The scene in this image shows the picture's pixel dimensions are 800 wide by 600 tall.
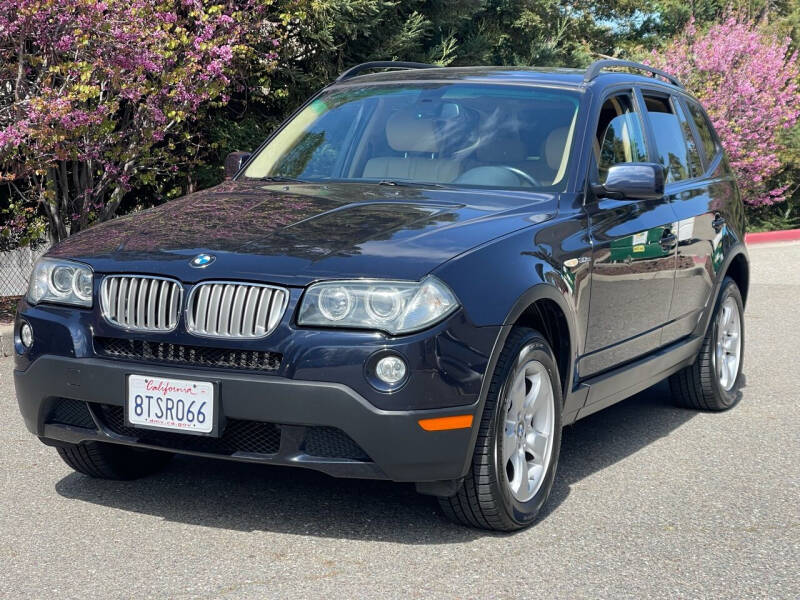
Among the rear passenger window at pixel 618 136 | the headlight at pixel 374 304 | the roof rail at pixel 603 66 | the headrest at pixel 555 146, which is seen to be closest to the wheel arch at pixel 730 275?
the rear passenger window at pixel 618 136

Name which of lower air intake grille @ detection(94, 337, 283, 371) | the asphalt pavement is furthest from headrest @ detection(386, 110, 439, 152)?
lower air intake grille @ detection(94, 337, 283, 371)

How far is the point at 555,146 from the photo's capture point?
541cm

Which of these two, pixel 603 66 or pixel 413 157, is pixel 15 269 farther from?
pixel 603 66

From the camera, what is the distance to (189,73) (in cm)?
1049

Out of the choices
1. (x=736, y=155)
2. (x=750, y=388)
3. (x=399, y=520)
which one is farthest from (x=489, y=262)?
(x=736, y=155)

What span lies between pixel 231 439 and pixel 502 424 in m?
0.96

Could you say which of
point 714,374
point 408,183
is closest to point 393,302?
point 408,183

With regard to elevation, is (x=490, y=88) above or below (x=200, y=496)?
above

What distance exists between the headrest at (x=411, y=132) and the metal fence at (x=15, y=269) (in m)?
6.98

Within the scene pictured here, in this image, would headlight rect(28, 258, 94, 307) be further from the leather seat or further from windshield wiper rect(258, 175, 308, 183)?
the leather seat

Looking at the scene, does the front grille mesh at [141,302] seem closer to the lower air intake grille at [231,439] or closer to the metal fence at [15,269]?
the lower air intake grille at [231,439]

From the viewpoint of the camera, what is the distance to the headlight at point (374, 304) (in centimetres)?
401

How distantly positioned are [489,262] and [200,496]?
5.19ft

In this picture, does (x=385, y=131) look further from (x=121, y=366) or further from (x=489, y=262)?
(x=121, y=366)
